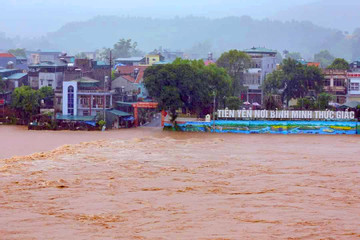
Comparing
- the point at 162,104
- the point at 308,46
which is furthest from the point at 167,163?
the point at 308,46

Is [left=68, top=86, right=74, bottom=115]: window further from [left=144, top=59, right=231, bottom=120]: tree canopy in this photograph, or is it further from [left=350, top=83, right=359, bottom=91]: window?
[left=350, top=83, right=359, bottom=91]: window

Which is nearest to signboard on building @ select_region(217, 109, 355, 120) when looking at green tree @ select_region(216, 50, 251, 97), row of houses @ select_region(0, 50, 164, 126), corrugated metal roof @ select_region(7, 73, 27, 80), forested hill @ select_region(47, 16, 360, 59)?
row of houses @ select_region(0, 50, 164, 126)

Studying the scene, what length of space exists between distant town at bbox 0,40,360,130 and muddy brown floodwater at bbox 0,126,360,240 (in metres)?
7.48

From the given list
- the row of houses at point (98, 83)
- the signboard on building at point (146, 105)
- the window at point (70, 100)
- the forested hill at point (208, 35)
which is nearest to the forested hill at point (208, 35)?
the forested hill at point (208, 35)

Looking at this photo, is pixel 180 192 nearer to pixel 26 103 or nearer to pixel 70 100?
pixel 70 100

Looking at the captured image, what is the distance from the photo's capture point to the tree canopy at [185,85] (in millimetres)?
32688

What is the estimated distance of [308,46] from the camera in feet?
522

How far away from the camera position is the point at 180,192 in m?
16.7

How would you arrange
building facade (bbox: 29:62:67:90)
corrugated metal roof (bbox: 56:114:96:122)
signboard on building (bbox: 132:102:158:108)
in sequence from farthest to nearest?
building facade (bbox: 29:62:67:90) → signboard on building (bbox: 132:102:158:108) → corrugated metal roof (bbox: 56:114:96:122)

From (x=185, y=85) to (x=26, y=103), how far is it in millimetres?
8536

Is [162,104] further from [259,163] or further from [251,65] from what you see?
[251,65]

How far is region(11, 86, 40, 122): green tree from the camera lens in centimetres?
3528

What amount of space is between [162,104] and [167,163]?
1135 centimetres

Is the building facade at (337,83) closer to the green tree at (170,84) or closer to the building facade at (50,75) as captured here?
the green tree at (170,84)
